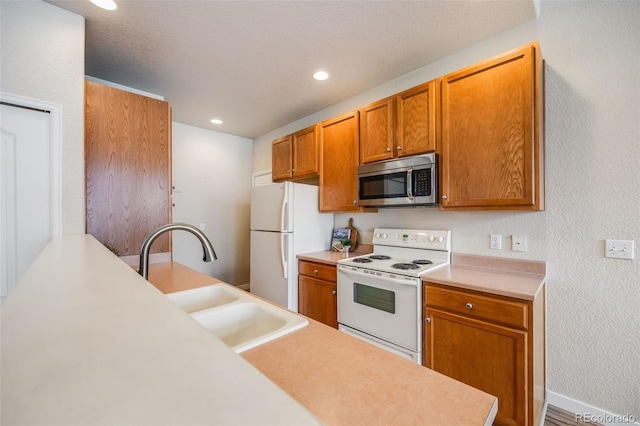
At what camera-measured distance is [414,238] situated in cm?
247

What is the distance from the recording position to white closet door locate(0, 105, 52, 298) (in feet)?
5.34

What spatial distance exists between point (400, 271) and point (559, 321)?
1.07 m

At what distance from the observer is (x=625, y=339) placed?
1573 mm

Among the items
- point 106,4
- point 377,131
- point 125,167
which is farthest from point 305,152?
point 106,4

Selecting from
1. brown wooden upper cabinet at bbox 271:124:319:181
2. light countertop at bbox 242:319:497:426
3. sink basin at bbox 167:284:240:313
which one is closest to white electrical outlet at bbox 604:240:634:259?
light countertop at bbox 242:319:497:426

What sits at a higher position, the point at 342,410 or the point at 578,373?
the point at 342,410

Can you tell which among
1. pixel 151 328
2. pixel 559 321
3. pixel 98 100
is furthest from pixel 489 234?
pixel 98 100

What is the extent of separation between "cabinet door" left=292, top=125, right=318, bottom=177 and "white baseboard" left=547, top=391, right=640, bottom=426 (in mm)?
2694

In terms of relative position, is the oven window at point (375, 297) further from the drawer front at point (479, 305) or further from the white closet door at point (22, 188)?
the white closet door at point (22, 188)

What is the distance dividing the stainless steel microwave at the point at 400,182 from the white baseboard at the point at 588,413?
152 centimetres

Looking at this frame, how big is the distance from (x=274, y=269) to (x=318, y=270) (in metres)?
0.59

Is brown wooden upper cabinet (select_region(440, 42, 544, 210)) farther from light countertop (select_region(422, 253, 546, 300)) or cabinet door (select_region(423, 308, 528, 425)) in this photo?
cabinet door (select_region(423, 308, 528, 425))

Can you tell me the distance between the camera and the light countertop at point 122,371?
18 centimetres

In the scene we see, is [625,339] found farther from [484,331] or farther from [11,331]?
[11,331]
